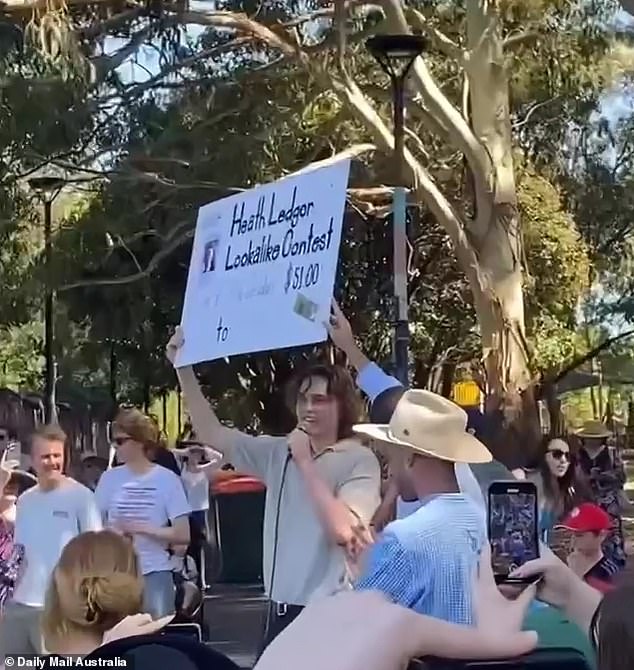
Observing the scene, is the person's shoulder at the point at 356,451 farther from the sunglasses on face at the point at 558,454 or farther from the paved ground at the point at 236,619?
the paved ground at the point at 236,619

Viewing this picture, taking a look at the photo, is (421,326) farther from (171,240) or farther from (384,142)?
(384,142)

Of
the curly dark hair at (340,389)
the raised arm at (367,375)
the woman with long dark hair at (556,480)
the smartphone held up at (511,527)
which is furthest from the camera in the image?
the woman with long dark hair at (556,480)

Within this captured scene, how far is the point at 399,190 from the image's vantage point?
1254 cm

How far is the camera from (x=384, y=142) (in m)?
16.8

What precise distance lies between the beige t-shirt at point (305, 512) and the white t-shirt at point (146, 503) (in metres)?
2.07

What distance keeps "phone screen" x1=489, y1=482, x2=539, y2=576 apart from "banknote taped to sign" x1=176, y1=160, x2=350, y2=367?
4.05ft

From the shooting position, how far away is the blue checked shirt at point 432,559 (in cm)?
332

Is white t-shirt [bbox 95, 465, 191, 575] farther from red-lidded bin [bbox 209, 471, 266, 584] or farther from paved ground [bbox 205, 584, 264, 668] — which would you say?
red-lidded bin [bbox 209, 471, 266, 584]

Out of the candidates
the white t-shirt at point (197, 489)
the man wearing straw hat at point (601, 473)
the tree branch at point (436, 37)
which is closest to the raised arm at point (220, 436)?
the man wearing straw hat at point (601, 473)

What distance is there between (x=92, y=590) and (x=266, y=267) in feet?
6.40

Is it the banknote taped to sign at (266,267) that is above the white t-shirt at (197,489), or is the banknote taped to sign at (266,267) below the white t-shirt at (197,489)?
→ above

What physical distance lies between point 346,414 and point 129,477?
2.36 m

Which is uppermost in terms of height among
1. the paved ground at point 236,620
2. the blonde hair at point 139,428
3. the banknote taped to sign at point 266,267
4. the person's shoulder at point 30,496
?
the banknote taped to sign at point 266,267

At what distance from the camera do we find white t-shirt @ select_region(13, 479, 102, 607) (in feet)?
20.6
